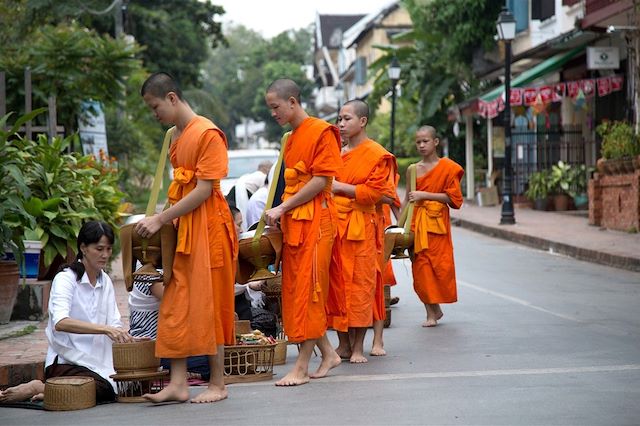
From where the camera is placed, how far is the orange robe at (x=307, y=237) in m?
7.79

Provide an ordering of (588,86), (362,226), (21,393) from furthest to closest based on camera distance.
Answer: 1. (588,86)
2. (362,226)
3. (21,393)

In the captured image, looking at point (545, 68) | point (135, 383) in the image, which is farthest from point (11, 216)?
point (545, 68)

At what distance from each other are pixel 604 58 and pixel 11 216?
17.7m

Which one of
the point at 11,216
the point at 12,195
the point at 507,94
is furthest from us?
the point at 507,94

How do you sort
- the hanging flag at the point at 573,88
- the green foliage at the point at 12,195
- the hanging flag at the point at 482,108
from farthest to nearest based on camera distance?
the hanging flag at the point at 482,108, the hanging flag at the point at 573,88, the green foliage at the point at 12,195

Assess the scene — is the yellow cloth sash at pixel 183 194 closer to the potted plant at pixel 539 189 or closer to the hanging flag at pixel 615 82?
the hanging flag at pixel 615 82

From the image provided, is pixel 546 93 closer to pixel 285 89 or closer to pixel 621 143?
pixel 621 143

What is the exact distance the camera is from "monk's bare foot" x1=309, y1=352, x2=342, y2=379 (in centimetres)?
813

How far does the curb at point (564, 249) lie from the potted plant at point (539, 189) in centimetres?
277

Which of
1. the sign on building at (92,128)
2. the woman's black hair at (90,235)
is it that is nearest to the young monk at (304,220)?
the woman's black hair at (90,235)

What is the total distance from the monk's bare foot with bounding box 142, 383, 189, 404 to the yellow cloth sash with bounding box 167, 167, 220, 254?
2.78ft

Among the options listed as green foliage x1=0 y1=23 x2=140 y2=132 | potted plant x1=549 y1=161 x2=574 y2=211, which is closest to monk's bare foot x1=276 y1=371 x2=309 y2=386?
green foliage x1=0 y1=23 x2=140 y2=132

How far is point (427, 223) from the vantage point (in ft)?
37.6

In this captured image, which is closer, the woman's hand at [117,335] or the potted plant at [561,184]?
the woman's hand at [117,335]
